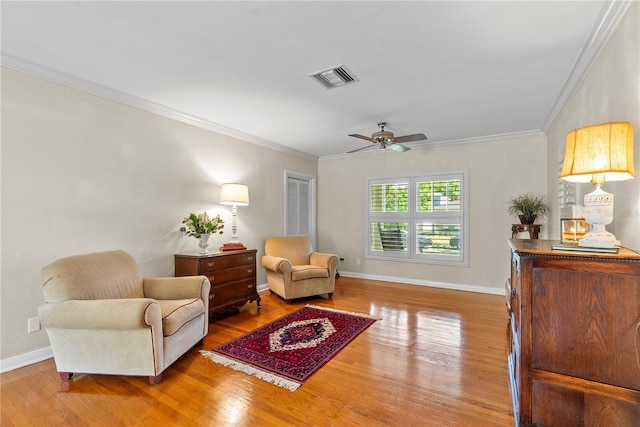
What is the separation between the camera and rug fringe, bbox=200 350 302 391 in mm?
2254

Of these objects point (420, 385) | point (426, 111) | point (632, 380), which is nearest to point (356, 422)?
point (420, 385)

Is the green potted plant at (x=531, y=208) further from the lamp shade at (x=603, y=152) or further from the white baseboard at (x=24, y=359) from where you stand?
the white baseboard at (x=24, y=359)

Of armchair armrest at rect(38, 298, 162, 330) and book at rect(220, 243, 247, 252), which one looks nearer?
armchair armrest at rect(38, 298, 162, 330)

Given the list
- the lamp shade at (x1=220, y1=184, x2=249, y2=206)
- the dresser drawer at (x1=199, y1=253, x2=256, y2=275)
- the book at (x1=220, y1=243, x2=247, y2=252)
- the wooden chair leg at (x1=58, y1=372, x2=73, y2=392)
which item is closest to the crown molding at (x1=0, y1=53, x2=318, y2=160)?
the lamp shade at (x1=220, y1=184, x2=249, y2=206)

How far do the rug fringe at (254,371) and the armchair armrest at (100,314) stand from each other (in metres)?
0.70

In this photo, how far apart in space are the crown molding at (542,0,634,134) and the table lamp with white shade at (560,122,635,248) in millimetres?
909

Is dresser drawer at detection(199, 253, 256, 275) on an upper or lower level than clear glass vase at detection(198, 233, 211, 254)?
lower

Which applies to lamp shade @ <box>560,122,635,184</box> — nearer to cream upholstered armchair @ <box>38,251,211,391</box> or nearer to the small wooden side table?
the small wooden side table

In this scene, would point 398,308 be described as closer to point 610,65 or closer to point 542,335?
point 542,335

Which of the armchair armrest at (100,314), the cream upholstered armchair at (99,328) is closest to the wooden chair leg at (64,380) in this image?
the cream upholstered armchair at (99,328)

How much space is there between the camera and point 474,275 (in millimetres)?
4945

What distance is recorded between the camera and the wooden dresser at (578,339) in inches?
55.2

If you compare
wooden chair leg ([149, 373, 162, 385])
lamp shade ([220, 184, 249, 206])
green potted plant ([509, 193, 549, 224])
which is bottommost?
wooden chair leg ([149, 373, 162, 385])

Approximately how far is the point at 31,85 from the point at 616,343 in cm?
439
